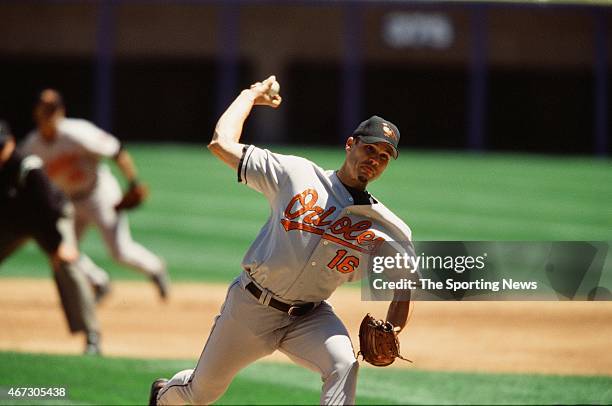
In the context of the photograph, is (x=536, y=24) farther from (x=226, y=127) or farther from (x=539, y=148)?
(x=226, y=127)

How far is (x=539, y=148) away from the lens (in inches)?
1137

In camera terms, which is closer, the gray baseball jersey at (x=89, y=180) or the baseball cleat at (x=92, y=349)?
the baseball cleat at (x=92, y=349)

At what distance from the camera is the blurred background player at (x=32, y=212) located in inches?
298

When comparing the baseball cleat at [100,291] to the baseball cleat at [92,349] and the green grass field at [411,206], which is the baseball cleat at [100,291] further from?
the green grass field at [411,206]

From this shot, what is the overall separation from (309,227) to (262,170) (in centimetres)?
34

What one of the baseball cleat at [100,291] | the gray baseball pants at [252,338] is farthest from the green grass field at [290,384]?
the baseball cleat at [100,291]

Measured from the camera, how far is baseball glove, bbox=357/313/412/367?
489cm

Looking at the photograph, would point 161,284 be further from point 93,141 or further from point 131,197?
point 93,141

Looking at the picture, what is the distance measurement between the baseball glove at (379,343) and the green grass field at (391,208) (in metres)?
1.97

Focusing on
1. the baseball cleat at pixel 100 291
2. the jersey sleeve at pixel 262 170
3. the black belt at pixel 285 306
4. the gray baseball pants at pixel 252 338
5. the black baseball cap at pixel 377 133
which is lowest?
the baseball cleat at pixel 100 291

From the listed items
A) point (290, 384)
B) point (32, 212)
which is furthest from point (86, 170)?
point (290, 384)

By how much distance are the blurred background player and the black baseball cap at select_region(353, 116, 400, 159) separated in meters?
3.47

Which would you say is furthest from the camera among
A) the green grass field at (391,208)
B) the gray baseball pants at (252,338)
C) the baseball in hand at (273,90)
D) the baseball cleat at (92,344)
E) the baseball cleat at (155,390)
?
the baseball cleat at (92,344)

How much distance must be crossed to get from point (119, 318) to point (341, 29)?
20.0m
